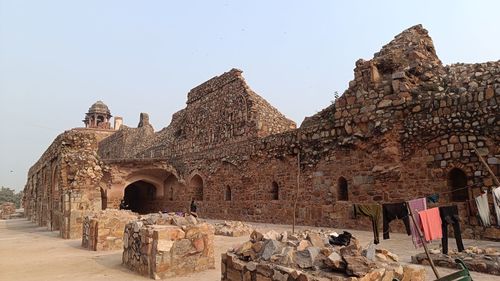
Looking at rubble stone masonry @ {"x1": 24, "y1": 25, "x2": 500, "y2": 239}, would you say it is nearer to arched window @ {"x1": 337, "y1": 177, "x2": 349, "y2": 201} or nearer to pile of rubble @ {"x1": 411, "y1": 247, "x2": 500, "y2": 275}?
arched window @ {"x1": 337, "y1": 177, "x2": 349, "y2": 201}

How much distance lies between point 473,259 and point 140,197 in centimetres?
2119

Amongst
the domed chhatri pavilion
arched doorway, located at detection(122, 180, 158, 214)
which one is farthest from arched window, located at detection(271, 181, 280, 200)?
the domed chhatri pavilion

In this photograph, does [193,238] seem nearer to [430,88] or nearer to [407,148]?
[407,148]

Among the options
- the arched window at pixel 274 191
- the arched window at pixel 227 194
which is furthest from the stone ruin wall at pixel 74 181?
the arched window at pixel 274 191

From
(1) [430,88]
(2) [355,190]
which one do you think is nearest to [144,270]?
(2) [355,190]

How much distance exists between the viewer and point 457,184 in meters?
8.29

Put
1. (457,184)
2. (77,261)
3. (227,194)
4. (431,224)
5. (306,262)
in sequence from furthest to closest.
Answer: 1. (227,194)
2. (457,184)
3. (77,261)
4. (431,224)
5. (306,262)

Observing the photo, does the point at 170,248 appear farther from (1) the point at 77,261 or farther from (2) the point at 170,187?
(2) the point at 170,187

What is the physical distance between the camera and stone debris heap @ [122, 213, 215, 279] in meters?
5.23

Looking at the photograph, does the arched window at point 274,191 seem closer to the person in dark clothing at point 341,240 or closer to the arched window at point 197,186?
the arched window at point 197,186

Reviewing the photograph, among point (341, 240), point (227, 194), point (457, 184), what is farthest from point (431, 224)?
point (227, 194)

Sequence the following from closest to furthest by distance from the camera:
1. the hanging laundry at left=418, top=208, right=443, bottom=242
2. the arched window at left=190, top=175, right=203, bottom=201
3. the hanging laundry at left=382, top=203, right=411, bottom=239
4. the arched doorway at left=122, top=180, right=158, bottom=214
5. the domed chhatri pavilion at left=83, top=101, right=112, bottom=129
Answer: the hanging laundry at left=418, top=208, right=443, bottom=242 → the hanging laundry at left=382, top=203, right=411, bottom=239 → the arched window at left=190, top=175, right=203, bottom=201 → the arched doorway at left=122, top=180, right=158, bottom=214 → the domed chhatri pavilion at left=83, top=101, right=112, bottom=129

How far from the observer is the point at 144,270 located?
5426 mm

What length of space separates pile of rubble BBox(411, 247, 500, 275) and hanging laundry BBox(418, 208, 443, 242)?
1.08 ft
